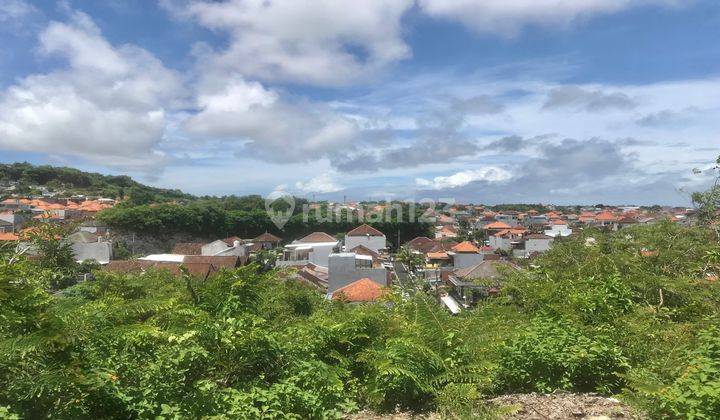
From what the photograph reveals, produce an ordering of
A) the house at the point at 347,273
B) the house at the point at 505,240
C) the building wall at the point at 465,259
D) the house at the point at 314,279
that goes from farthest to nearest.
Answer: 1. the house at the point at 505,240
2. the building wall at the point at 465,259
3. the house at the point at 347,273
4. the house at the point at 314,279

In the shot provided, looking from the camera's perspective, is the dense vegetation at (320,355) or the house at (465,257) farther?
the house at (465,257)

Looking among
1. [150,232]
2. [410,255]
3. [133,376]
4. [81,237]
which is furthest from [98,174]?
[133,376]

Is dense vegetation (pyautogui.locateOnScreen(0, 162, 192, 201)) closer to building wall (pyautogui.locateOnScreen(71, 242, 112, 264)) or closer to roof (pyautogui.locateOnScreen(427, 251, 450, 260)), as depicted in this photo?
building wall (pyautogui.locateOnScreen(71, 242, 112, 264))

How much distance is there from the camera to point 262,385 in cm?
404

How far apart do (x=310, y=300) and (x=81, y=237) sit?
36.9m

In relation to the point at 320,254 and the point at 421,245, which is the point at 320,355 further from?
the point at 421,245

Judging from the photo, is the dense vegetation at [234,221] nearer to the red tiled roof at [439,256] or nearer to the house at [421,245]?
the house at [421,245]

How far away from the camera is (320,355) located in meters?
5.17

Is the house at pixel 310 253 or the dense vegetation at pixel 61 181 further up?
the dense vegetation at pixel 61 181

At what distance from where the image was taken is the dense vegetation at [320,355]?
10.8 ft

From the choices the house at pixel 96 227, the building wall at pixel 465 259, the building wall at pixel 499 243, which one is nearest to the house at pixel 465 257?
the building wall at pixel 465 259

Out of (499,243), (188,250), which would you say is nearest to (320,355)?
(188,250)

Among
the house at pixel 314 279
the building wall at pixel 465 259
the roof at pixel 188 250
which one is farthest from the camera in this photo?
the roof at pixel 188 250

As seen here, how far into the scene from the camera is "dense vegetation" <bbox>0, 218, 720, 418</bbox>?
3.29 meters
